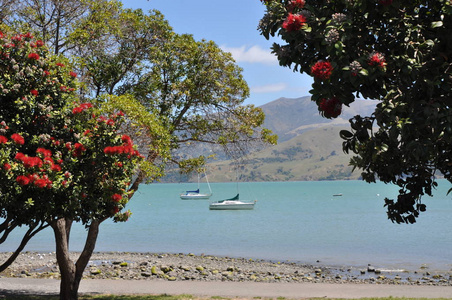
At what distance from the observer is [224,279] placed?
25594mm

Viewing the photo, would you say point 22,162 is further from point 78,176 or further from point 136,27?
point 136,27

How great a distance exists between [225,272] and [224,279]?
87.1 inches

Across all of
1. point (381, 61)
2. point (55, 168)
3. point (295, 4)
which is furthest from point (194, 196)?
point (381, 61)

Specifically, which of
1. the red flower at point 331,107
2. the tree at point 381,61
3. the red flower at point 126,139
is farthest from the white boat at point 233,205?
the red flower at point 331,107

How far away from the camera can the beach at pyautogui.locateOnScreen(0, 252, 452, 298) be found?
19.4 meters

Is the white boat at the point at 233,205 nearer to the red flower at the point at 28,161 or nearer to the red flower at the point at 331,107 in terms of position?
the red flower at the point at 28,161

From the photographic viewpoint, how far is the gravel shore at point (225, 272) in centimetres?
2586

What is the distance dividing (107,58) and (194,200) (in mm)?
135231

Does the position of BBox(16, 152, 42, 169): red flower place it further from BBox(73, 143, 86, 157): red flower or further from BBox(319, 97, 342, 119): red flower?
BBox(319, 97, 342, 119): red flower

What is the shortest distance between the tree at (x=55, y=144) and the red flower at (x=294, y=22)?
4.61m

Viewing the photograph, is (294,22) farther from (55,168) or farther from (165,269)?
(165,269)

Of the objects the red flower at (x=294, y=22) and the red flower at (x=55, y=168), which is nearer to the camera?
the red flower at (x=294, y=22)

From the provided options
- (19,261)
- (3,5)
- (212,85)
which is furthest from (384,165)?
(19,261)

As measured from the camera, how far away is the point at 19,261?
104 feet
